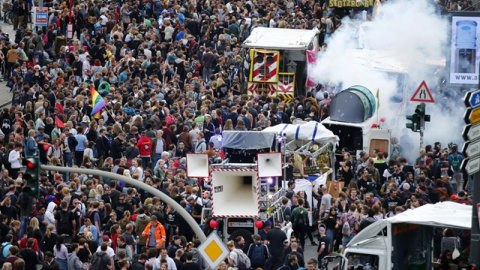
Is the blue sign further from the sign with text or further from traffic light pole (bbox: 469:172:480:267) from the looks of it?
the sign with text

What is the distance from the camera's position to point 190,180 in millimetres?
31766

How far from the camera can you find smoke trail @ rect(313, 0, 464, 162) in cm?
4012

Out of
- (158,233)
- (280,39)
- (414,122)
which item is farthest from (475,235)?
(280,39)

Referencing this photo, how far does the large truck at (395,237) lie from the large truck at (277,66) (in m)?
18.3

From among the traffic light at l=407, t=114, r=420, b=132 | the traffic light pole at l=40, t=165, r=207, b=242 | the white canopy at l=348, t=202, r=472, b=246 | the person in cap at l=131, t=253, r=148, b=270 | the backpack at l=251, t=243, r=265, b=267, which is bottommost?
the backpack at l=251, t=243, r=265, b=267

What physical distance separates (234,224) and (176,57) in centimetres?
1629

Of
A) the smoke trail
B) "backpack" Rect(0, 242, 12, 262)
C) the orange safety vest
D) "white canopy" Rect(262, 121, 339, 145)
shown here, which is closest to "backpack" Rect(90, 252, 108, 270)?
"backpack" Rect(0, 242, 12, 262)

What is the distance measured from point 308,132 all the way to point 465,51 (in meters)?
7.58

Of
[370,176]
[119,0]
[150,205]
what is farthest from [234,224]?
[119,0]

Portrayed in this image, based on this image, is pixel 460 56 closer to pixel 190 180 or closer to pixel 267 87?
pixel 267 87

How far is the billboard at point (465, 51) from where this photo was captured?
40281 millimetres

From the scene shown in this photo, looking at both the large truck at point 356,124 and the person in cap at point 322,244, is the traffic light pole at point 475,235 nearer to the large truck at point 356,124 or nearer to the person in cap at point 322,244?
the person in cap at point 322,244

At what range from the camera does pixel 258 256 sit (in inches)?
1073

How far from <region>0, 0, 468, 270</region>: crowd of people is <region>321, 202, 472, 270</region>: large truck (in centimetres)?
87
